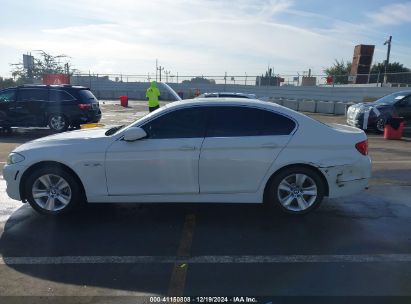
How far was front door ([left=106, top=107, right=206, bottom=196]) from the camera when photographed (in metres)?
5.00

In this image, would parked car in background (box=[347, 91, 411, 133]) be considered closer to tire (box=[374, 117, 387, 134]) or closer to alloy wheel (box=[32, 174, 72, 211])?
tire (box=[374, 117, 387, 134])

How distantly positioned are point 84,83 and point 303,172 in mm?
50065

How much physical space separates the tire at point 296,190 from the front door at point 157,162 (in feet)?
3.37

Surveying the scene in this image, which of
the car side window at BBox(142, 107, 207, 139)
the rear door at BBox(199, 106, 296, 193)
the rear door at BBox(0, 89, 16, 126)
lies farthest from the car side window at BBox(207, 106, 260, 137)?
the rear door at BBox(0, 89, 16, 126)

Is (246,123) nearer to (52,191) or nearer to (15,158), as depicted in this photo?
(52,191)

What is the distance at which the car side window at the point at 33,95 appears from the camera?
1359 centimetres

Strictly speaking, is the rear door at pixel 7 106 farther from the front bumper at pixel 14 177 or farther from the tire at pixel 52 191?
the tire at pixel 52 191

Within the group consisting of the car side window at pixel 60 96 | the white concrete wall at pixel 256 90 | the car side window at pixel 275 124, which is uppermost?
the car side window at pixel 275 124

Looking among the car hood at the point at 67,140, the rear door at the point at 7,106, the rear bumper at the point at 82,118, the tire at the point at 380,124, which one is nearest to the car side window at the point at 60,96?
the rear bumper at the point at 82,118

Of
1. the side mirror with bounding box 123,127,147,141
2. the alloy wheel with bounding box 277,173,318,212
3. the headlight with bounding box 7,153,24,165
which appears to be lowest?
the alloy wheel with bounding box 277,173,318,212

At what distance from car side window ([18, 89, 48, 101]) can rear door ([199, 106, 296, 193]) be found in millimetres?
10226

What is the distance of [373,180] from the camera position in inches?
287

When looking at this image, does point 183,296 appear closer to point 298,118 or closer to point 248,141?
point 248,141

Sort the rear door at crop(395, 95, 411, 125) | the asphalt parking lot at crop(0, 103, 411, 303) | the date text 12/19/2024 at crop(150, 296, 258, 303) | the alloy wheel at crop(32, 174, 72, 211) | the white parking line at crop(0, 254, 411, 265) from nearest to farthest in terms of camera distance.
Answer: the date text 12/19/2024 at crop(150, 296, 258, 303)
the asphalt parking lot at crop(0, 103, 411, 303)
the white parking line at crop(0, 254, 411, 265)
the alloy wheel at crop(32, 174, 72, 211)
the rear door at crop(395, 95, 411, 125)
